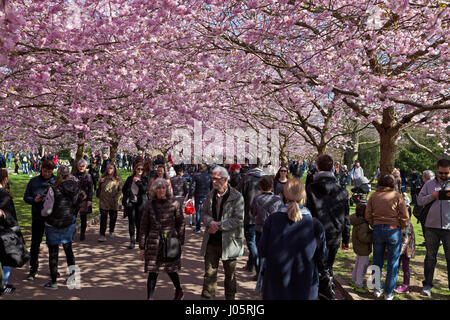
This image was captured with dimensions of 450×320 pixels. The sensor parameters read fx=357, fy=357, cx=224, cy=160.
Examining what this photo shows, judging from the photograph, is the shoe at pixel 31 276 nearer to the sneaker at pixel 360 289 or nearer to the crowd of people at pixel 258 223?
the crowd of people at pixel 258 223

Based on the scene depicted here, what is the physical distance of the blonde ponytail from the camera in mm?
3398

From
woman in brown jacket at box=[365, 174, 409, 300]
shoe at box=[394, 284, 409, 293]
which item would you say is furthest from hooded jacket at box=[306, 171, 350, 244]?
shoe at box=[394, 284, 409, 293]

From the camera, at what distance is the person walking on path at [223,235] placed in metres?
4.79

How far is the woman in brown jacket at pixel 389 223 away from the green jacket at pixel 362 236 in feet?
1.05

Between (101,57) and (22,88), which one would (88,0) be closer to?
(101,57)

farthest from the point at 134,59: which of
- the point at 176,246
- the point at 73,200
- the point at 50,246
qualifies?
the point at 176,246

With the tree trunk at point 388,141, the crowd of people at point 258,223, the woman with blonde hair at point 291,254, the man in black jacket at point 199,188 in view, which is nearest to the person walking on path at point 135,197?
the man in black jacket at point 199,188

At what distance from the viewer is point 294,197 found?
11.6 feet

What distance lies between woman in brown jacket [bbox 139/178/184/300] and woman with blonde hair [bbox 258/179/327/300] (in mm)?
1695

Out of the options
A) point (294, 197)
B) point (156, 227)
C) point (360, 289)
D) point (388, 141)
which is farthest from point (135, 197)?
point (388, 141)

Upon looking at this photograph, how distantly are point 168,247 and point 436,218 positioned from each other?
399 centimetres

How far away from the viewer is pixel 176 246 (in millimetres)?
4727

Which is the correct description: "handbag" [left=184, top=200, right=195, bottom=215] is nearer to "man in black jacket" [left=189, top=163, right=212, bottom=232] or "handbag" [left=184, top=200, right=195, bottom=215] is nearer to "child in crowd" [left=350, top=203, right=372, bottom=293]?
"man in black jacket" [left=189, top=163, right=212, bottom=232]

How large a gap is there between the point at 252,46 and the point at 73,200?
5601mm
